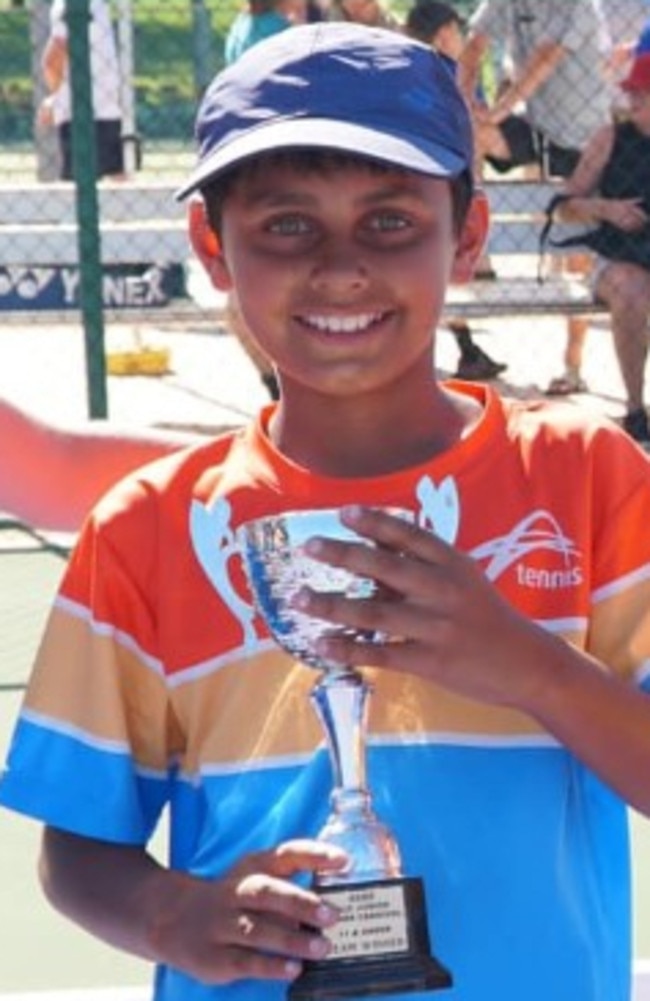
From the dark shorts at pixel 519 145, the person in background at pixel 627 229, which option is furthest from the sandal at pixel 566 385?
the dark shorts at pixel 519 145

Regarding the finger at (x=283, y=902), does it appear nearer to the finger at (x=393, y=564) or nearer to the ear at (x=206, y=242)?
the finger at (x=393, y=564)

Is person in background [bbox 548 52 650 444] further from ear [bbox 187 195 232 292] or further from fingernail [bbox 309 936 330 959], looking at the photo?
fingernail [bbox 309 936 330 959]

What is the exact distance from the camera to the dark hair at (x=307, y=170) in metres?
1.85

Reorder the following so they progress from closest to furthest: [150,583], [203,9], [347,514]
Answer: [347,514]
[150,583]
[203,9]

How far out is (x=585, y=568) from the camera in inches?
73.2

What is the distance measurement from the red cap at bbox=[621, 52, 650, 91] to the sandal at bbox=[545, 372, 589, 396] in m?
1.43

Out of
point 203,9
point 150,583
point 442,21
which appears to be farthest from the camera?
point 203,9

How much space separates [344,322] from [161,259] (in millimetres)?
7700

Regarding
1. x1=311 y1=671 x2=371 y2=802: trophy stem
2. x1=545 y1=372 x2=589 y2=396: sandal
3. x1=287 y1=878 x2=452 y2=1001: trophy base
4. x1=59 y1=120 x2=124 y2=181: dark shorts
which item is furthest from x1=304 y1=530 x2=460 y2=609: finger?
x1=59 y1=120 x2=124 y2=181: dark shorts

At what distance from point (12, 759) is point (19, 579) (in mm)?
4653

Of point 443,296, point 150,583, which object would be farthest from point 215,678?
point 443,296

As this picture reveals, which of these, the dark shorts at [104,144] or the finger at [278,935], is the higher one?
the dark shorts at [104,144]

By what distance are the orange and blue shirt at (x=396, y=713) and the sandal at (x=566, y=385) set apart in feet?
24.7

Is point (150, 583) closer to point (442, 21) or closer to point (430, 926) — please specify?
point (430, 926)
